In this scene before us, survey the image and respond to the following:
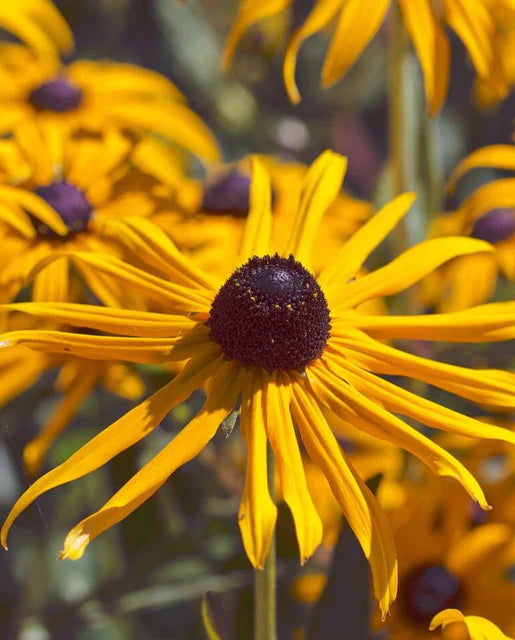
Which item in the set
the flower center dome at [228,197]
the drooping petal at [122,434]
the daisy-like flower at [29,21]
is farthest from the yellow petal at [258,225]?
the daisy-like flower at [29,21]

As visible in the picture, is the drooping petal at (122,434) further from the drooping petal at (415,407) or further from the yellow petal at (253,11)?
the yellow petal at (253,11)

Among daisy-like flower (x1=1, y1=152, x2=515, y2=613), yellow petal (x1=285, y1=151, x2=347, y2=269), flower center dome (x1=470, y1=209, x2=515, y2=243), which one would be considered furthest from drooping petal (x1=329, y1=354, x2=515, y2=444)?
flower center dome (x1=470, y1=209, x2=515, y2=243)

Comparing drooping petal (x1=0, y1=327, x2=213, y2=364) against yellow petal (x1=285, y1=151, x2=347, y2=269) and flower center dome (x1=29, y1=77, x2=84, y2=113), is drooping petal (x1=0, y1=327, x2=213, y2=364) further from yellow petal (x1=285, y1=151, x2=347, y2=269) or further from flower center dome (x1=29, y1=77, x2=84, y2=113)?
flower center dome (x1=29, y1=77, x2=84, y2=113)

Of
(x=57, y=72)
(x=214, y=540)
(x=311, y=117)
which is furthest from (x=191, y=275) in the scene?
(x=311, y=117)

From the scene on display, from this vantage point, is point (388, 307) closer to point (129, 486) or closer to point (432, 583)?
point (432, 583)

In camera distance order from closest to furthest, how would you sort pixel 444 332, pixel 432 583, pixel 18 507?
pixel 18 507, pixel 444 332, pixel 432 583

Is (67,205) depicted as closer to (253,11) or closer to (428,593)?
(253,11)

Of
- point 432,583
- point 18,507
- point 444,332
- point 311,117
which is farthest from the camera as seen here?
point 311,117
